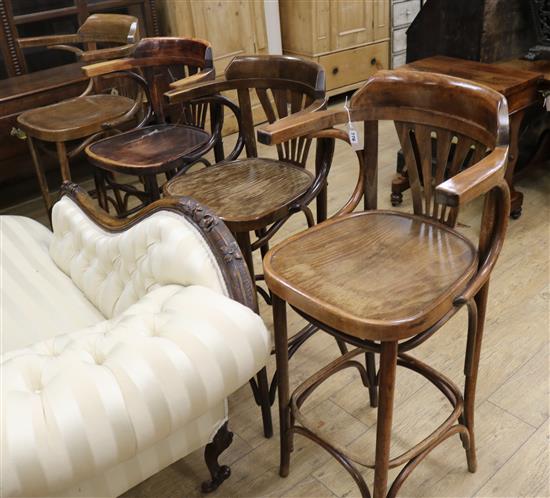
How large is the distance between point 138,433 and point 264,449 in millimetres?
690

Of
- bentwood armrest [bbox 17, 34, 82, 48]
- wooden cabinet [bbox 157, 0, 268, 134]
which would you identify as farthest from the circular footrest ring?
wooden cabinet [bbox 157, 0, 268, 134]

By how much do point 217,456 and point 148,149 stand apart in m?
1.06

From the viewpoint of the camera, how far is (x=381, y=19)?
171 inches

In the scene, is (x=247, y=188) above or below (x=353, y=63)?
above

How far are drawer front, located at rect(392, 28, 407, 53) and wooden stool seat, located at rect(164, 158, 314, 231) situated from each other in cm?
316

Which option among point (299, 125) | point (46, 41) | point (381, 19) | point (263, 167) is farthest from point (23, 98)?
point (381, 19)

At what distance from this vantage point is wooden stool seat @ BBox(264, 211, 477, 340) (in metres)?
1.06

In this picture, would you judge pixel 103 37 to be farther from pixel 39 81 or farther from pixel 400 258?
pixel 400 258

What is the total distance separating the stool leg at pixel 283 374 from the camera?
1.29 meters

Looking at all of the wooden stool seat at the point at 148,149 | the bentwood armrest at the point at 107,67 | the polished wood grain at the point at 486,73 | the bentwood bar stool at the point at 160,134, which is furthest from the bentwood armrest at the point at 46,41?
the polished wood grain at the point at 486,73

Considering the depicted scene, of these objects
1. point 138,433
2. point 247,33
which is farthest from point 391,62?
point 138,433

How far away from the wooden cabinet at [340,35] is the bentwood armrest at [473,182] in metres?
3.20

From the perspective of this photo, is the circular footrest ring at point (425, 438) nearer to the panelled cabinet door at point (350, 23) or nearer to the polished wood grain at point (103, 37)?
the polished wood grain at point (103, 37)

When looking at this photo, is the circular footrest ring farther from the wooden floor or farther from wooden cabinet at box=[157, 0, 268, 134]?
wooden cabinet at box=[157, 0, 268, 134]
